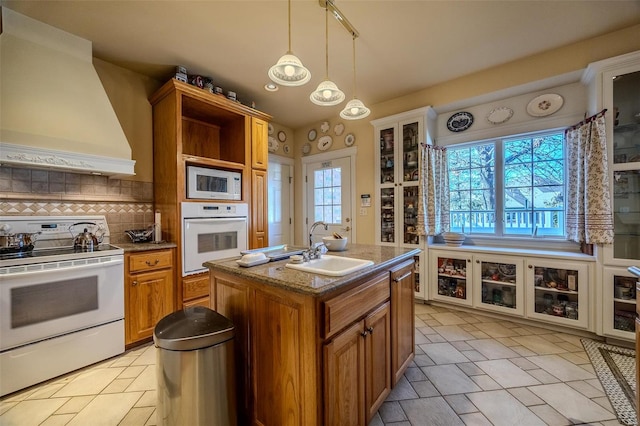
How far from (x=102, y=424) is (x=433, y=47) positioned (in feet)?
12.9

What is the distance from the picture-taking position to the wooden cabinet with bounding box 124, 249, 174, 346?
2301 mm

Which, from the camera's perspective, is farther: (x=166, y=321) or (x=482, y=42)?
(x=482, y=42)

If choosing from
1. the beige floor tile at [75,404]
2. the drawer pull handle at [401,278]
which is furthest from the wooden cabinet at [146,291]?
the drawer pull handle at [401,278]

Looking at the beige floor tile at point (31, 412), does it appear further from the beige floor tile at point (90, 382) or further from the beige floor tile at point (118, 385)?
the beige floor tile at point (118, 385)

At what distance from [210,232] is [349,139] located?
2544 mm

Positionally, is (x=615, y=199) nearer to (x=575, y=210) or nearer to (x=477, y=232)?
(x=575, y=210)

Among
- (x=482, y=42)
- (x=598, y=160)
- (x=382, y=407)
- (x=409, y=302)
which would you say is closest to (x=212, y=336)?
(x=382, y=407)

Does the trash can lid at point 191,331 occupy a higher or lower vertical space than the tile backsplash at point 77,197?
lower

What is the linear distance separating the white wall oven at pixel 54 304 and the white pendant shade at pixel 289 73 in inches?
78.3

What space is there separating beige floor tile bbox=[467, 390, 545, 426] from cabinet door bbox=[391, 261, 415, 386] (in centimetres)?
46

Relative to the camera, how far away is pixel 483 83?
9.77 feet

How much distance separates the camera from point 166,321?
1.38m

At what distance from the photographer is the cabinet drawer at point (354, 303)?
114cm

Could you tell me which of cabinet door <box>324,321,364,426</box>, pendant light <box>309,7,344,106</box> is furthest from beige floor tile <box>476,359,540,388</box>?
pendant light <box>309,7,344,106</box>
